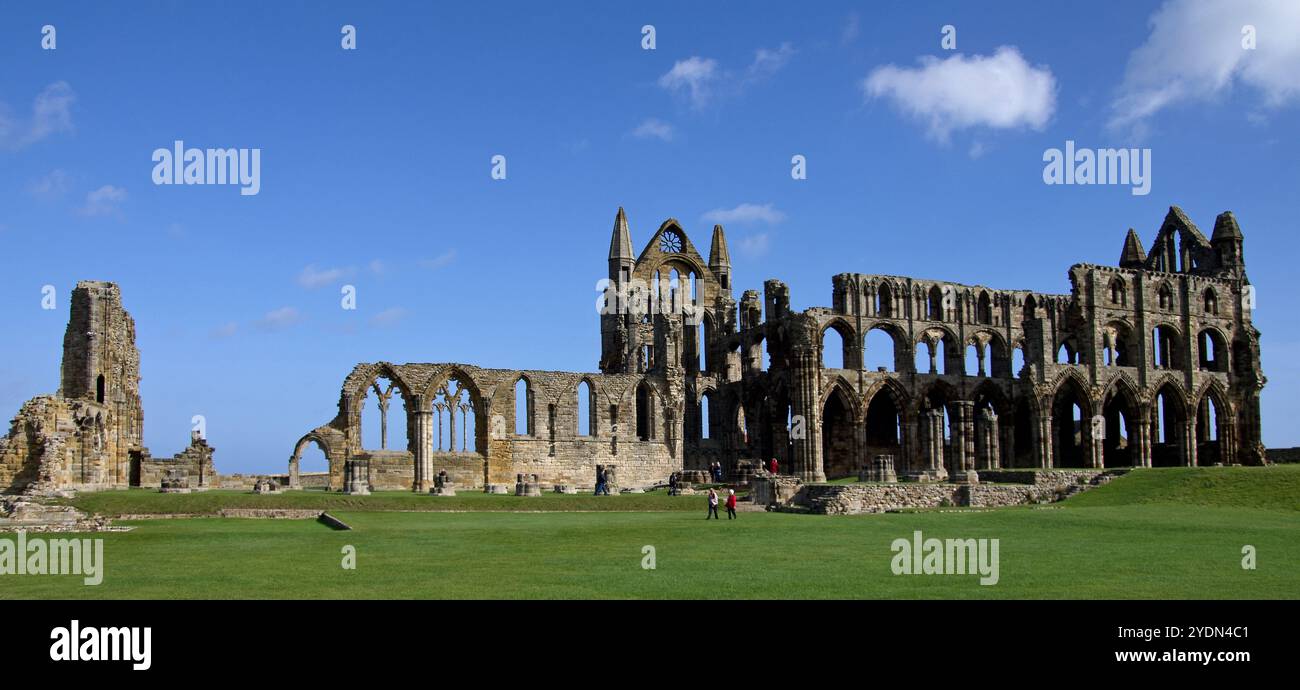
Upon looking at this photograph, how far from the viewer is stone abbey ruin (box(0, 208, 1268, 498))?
160 ft

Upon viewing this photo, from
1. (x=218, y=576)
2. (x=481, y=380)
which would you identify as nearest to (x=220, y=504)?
(x=218, y=576)

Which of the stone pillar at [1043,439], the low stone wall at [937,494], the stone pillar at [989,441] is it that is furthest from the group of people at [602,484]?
the stone pillar at [1043,439]

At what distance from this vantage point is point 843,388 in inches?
2125

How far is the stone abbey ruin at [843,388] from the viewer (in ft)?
160

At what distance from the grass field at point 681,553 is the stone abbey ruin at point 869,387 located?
1760cm

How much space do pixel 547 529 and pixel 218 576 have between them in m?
9.87

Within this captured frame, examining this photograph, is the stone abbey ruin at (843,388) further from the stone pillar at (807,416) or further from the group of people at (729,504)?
the group of people at (729,504)

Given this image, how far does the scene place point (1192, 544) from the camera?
1992 centimetres

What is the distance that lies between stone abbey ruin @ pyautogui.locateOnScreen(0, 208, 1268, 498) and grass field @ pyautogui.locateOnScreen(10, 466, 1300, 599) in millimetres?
11951
